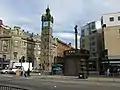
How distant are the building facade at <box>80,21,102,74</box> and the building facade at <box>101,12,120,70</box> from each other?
34.2ft

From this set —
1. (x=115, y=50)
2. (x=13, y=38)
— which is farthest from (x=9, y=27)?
(x=115, y=50)

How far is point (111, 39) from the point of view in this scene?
8962 cm

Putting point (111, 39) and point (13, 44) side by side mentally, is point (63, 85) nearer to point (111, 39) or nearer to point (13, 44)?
point (111, 39)

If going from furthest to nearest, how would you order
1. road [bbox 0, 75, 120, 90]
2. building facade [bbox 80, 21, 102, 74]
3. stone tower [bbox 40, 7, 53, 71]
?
stone tower [bbox 40, 7, 53, 71]
building facade [bbox 80, 21, 102, 74]
road [bbox 0, 75, 120, 90]

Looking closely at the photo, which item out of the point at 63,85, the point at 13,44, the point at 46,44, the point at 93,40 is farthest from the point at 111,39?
the point at 63,85

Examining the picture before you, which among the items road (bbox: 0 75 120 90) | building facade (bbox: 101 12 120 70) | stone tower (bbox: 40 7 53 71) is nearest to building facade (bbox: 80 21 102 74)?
building facade (bbox: 101 12 120 70)

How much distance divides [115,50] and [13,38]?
37.0 metres

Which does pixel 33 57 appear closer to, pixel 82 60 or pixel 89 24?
pixel 89 24

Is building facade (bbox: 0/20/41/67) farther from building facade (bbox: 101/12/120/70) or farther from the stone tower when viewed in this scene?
building facade (bbox: 101/12/120/70)

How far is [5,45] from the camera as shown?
323 feet

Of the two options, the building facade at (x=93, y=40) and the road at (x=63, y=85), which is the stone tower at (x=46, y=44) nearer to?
the building facade at (x=93, y=40)

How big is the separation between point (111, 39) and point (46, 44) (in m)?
37.1

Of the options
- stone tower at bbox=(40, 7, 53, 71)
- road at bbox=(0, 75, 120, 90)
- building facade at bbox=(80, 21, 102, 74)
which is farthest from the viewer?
stone tower at bbox=(40, 7, 53, 71)

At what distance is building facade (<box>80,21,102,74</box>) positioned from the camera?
10462 centimetres
